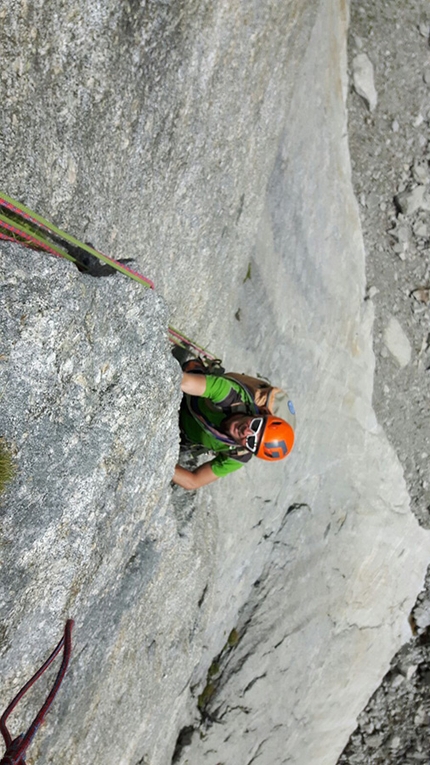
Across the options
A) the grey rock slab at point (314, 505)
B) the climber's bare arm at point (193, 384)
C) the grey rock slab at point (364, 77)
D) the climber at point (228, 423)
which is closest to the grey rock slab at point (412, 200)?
the grey rock slab at point (314, 505)

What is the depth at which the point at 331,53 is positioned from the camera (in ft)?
32.1

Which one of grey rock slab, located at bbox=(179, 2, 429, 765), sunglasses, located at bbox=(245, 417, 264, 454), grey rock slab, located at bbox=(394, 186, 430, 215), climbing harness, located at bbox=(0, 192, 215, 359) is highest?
climbing harness, located at bbox=(0, 192, 215, 359)

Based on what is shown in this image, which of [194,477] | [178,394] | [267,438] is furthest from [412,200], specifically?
[178,394]

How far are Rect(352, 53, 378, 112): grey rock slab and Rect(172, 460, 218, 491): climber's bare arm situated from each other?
7.65m

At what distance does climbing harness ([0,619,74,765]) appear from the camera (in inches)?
163

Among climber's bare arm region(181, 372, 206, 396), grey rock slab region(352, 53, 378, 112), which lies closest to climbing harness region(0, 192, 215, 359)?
climber's bare arm region(181, 372, 206, 396)

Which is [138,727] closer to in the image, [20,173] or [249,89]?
[20,173]

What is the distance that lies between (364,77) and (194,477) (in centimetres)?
808

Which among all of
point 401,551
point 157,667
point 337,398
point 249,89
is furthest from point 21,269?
point 401,551

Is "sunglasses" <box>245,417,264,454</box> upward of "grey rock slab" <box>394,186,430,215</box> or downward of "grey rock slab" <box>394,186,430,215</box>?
downward

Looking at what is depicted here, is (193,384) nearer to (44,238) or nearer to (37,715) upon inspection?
(44,238)

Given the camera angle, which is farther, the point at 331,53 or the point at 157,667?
the point at 331,53

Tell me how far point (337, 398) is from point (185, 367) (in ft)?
14.0

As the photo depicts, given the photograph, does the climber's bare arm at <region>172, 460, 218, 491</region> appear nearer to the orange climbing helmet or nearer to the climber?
the climber
